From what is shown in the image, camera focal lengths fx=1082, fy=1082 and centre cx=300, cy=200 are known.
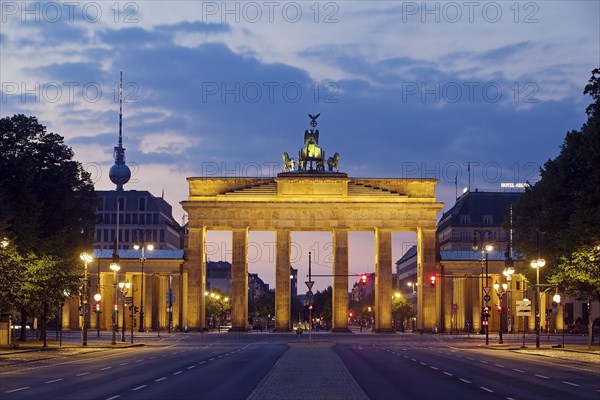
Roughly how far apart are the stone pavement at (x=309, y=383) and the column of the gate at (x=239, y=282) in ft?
257

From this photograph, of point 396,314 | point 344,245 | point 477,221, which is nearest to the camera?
point 344,245

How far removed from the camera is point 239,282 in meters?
133

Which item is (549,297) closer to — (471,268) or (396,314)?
(471,268)

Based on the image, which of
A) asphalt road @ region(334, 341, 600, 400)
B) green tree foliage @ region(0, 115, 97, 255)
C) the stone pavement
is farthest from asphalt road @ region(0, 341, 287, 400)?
green tree foliage @ region(0, 115, 97, 255)

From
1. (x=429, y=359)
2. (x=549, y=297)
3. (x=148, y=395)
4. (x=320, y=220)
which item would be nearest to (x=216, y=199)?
(x=320, y=220)

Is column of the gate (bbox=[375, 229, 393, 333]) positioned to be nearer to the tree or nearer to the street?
the tree

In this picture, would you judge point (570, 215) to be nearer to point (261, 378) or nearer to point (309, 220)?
point (261, 378)

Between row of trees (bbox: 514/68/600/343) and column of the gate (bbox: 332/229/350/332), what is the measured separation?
115 feet

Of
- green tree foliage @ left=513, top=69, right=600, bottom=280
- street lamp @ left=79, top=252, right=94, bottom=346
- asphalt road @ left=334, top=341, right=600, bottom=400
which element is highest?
green tree foliage @ left=513, top=69, right=600, bottom=280

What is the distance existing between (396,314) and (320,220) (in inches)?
1948

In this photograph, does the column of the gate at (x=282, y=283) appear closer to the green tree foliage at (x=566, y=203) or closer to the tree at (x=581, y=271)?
the green tree foliage at (x=566, y=203)

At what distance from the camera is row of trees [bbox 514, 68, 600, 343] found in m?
71.8

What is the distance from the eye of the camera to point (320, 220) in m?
134

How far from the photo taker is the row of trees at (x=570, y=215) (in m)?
71.8
